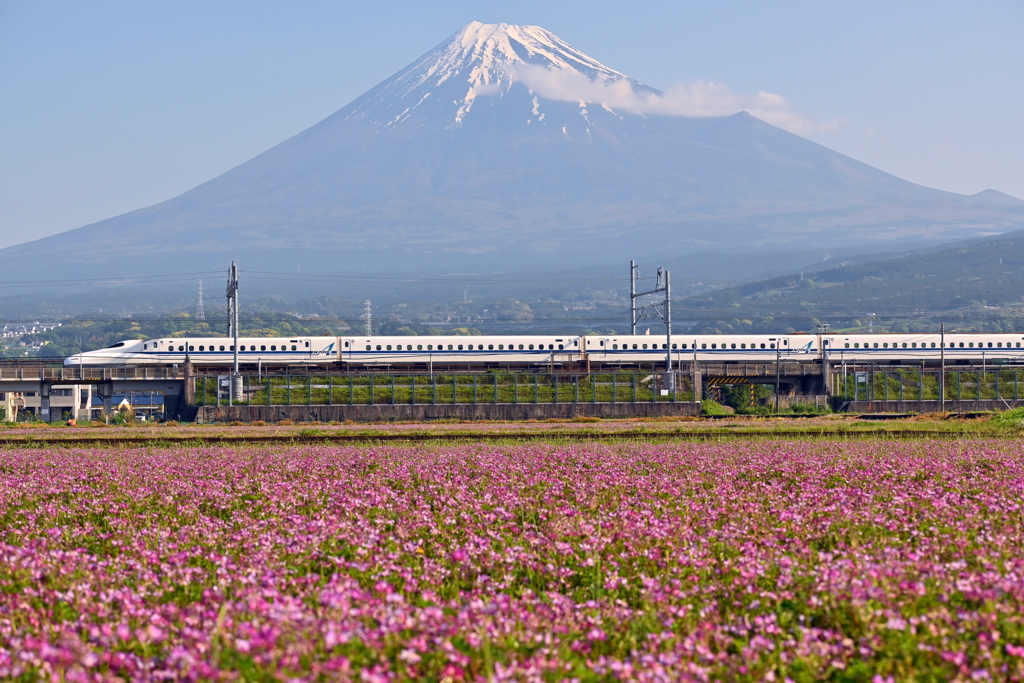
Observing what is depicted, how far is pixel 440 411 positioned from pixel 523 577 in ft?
170

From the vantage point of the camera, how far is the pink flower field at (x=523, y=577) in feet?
26.9

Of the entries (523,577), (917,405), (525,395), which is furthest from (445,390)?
(523,577)

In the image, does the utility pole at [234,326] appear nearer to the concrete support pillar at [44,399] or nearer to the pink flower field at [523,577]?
the concrete support pillar at [44,399]

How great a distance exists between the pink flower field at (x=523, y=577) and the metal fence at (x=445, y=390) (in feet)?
149

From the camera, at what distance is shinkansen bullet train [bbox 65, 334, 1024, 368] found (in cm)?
8875

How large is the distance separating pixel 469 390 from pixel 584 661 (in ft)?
188

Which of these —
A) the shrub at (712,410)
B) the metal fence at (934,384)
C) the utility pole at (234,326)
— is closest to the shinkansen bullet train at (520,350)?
the utility pole at (234,326)

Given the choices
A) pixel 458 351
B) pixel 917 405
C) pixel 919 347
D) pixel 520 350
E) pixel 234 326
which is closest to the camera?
pixel 917 405

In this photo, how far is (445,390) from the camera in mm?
66250

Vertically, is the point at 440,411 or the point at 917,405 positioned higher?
the point at 440,411

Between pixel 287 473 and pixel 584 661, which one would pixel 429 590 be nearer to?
pixel 584 661

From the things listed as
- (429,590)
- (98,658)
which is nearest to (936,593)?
(429,590)

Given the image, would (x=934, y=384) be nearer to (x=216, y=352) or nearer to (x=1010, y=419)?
(x=1010, y=419)

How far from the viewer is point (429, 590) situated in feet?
36.4
